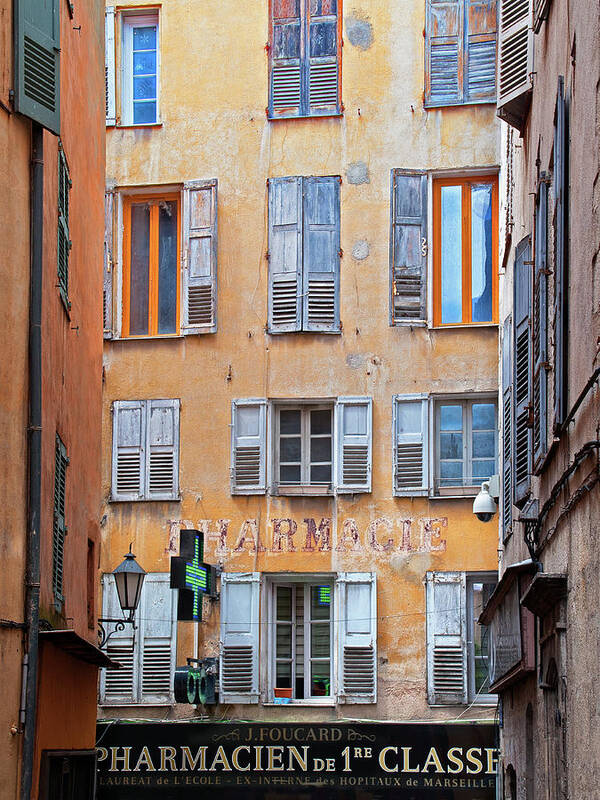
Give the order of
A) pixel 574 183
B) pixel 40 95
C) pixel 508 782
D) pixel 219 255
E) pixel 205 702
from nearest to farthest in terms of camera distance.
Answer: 1. pixel 574 183
2. pixel 40 95
3. pixel 508 782
4. pixel 205 702
5. pixel 219 255

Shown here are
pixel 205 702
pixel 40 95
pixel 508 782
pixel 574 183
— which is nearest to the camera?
pixel 574 183

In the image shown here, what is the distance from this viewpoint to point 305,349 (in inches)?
860

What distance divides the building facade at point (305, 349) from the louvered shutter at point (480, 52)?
3 cm

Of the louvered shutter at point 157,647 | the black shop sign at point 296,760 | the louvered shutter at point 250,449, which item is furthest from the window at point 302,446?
the black shop sign at point 296,760

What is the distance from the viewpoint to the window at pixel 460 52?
2192 cm

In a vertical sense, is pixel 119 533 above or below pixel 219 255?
below

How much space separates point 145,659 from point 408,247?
657cm

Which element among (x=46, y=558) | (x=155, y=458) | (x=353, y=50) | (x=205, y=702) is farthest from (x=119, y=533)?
(x=46, y=558)

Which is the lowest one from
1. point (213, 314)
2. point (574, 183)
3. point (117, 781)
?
point (117, 781)

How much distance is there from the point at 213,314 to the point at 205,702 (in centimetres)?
527

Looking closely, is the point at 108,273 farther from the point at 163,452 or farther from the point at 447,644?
the point at 447,644

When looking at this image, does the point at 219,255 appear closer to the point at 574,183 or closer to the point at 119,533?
the point at 119,533

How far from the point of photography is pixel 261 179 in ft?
73.4

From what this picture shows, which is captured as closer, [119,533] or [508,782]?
[508,782]
